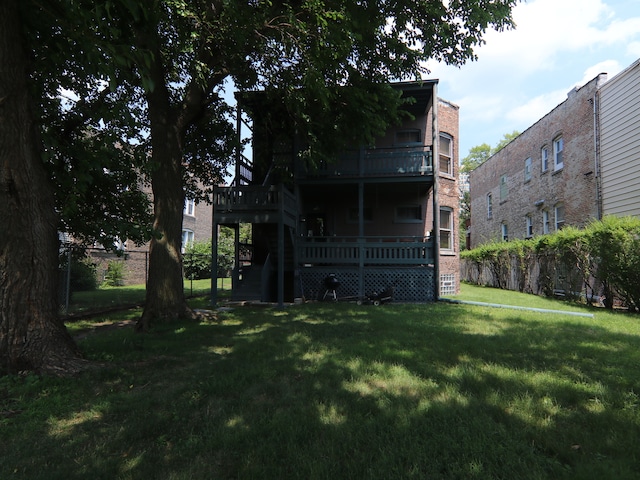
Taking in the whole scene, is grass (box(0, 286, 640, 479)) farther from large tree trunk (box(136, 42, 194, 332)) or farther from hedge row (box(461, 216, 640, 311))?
hedge row (box(461, 216, 640, 311))

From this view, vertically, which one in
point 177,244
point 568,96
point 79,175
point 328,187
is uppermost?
point 568,96

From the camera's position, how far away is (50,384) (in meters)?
3.86

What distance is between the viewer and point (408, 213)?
14.8 metres

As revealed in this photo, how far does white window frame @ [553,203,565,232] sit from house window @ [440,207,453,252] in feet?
19.5

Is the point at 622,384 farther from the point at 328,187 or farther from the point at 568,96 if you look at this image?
the point at 568,96

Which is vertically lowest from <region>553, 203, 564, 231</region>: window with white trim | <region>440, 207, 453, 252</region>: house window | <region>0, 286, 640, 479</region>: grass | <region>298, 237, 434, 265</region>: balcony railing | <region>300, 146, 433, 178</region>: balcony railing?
<region>0, 286, 640, 479</region>: grass

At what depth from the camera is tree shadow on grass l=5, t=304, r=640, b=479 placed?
2.40 meters

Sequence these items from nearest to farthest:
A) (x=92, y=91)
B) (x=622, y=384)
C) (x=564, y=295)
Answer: (x=622, y=384) < (x=92, y=91) < (x=564, y=295)

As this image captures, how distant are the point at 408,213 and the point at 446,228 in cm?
190

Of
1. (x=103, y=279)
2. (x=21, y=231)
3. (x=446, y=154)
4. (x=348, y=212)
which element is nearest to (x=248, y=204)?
(x=348, y=212)

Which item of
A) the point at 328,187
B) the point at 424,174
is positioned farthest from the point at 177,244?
the point at 424,174

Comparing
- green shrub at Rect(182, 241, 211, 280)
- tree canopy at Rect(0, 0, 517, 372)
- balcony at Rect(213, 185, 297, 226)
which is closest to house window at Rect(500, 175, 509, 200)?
tree canopy at Rect(0, 0, 517, 372)

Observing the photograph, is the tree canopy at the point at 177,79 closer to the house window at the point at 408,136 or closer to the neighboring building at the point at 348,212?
the neighboring building at the point at 348,212

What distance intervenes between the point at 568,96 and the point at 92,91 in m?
19.0
